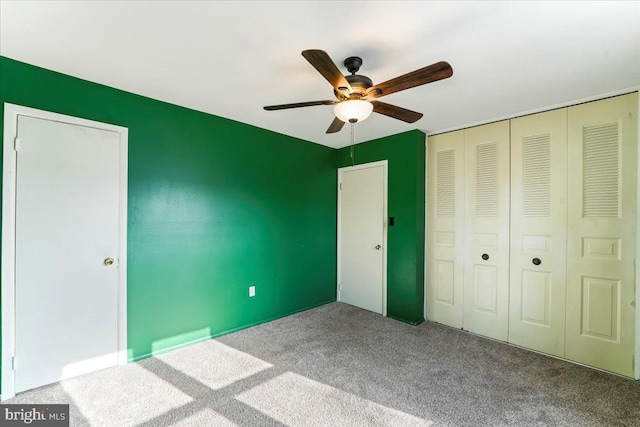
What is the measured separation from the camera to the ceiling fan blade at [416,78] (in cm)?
147

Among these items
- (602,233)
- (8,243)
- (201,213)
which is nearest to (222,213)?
(201,213)

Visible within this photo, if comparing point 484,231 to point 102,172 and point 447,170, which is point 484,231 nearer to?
point 447,170

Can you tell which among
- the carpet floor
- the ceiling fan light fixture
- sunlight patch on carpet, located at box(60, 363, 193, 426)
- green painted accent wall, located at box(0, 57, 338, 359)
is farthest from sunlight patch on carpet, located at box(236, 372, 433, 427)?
the ceiling fan light fixture

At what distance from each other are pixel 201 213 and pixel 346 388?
2.06 metres

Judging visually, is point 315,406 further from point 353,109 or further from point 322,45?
point 322,45

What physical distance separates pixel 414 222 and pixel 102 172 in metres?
3.13

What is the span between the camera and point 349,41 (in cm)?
167

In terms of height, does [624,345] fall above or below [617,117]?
below

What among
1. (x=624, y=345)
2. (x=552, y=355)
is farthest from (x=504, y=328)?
(x=624, y=345)

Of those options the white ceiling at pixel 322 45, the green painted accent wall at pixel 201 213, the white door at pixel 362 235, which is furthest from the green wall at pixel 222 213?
the white ceiling at pixel 322 45

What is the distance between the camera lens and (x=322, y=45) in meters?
1.71

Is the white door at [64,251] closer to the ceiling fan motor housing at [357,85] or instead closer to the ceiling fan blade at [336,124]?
the ceiling fan blade at [336,124]

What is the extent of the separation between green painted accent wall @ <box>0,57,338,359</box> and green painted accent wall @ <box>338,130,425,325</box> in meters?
0.17

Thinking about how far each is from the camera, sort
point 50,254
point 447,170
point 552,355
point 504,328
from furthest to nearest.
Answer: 1. point 447,170
2. point 504,328
3. point 552,355
4. point 50,254
